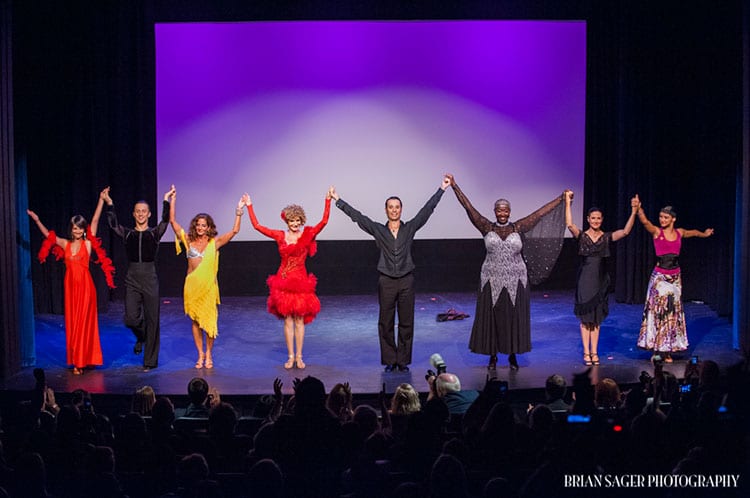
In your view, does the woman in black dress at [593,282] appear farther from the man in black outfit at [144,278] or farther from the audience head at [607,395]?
the man in black outfit at [144,278]

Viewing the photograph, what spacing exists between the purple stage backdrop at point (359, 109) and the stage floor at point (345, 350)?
59.7 inches

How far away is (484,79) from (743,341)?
4769mm

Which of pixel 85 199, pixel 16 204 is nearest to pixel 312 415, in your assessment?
pixel 16 204

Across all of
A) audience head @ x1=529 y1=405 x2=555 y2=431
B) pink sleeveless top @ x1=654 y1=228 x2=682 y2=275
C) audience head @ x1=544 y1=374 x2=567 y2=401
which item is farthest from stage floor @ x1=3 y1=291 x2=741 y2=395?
audience head @ x1=529 y1=405 x2=555 y2=431

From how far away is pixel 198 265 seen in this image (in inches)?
323

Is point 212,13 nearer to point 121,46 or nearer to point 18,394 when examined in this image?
point 121,46

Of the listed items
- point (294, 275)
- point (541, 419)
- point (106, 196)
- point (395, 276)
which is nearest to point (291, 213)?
point (294, 275)

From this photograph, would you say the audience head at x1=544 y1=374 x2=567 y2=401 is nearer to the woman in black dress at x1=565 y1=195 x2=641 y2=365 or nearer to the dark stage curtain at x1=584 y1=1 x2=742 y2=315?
the woman in black dress at x1=565 y1=195 x2=641 y2=365

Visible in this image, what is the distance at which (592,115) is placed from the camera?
12039 mm

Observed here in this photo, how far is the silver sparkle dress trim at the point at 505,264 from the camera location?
26.2 ft

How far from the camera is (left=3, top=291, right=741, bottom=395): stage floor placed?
7.82m

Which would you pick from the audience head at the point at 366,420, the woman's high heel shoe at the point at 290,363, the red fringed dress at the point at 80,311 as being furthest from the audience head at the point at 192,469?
the red fringed dress at the point at 80,311

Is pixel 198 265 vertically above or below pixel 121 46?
below

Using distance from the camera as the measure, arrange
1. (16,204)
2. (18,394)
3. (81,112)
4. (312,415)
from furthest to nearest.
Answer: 1. (81,112)
2. (16,204)
3. (18,394)
4. (312,415)
